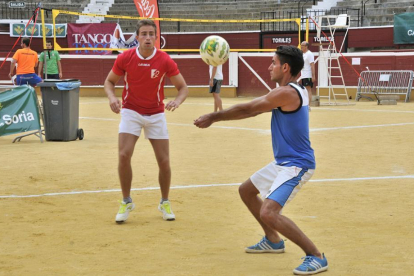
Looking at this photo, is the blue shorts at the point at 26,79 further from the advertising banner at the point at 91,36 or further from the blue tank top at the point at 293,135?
the blue tank top at the point at 293,135

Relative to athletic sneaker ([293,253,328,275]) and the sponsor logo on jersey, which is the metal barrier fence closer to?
the sponsor logo on jersey

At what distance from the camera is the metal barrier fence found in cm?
2665

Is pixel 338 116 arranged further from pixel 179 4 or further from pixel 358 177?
pixel 179 4

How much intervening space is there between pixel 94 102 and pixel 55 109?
40.2ft

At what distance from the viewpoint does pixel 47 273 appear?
219 inches

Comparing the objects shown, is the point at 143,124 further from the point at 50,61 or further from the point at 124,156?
the point at 50,61

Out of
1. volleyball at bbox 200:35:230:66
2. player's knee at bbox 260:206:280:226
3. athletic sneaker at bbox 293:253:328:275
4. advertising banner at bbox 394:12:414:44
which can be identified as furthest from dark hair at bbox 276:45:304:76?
advertising banner at bbox 394:12:414:44

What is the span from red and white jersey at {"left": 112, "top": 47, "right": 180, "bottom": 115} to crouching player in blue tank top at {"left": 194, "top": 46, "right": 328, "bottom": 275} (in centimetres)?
193

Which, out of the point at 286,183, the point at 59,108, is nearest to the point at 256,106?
the point at 286,183

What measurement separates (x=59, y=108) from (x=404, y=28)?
60.3 ft

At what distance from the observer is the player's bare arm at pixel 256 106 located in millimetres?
5530

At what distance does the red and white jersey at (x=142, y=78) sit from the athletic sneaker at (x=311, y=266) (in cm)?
261

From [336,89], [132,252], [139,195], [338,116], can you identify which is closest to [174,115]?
[338,116]

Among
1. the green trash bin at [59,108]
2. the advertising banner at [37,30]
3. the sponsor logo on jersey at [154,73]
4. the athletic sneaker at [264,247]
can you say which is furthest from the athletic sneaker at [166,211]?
the advertising banner at [37,30]
